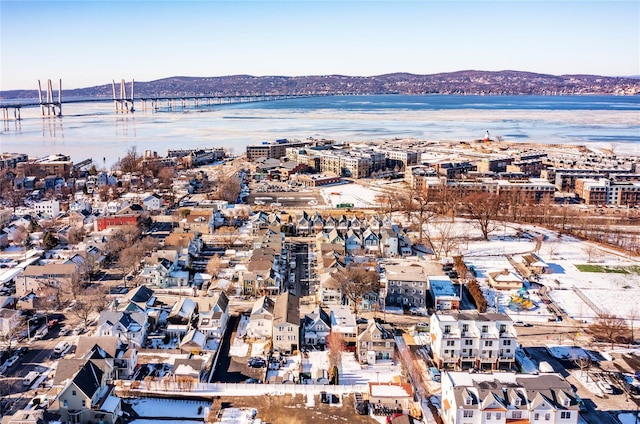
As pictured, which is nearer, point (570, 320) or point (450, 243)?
point (570, 320)

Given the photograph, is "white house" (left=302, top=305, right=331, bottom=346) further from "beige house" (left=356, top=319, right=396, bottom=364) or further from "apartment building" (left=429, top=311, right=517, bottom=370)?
"apartment building" (left=429, top=311, right=517, bottom=370)

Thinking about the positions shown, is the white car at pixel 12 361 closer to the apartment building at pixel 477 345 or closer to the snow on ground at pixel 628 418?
the apartment building at pixel 477 345

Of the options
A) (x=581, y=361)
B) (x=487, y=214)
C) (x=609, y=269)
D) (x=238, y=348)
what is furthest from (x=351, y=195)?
(x=581, y=361)

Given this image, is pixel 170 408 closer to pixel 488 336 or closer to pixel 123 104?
pixel 488 336

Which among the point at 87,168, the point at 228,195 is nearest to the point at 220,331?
the point at 228,195

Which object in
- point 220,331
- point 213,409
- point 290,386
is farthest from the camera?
point 220,331

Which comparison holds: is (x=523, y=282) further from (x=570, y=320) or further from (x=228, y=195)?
(x=228, y=195)

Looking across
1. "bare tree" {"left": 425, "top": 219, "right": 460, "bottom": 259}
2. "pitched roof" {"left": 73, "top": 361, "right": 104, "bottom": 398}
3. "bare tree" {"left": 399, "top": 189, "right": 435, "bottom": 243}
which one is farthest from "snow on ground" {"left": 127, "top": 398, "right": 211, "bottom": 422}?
"bare tree" {"left": 399, "top": 189, "right": 435, "bottom": 243}

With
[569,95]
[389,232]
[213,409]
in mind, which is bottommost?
[213,409]

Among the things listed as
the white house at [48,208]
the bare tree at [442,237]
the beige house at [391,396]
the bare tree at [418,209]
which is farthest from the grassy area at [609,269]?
the white house at [48,208]
